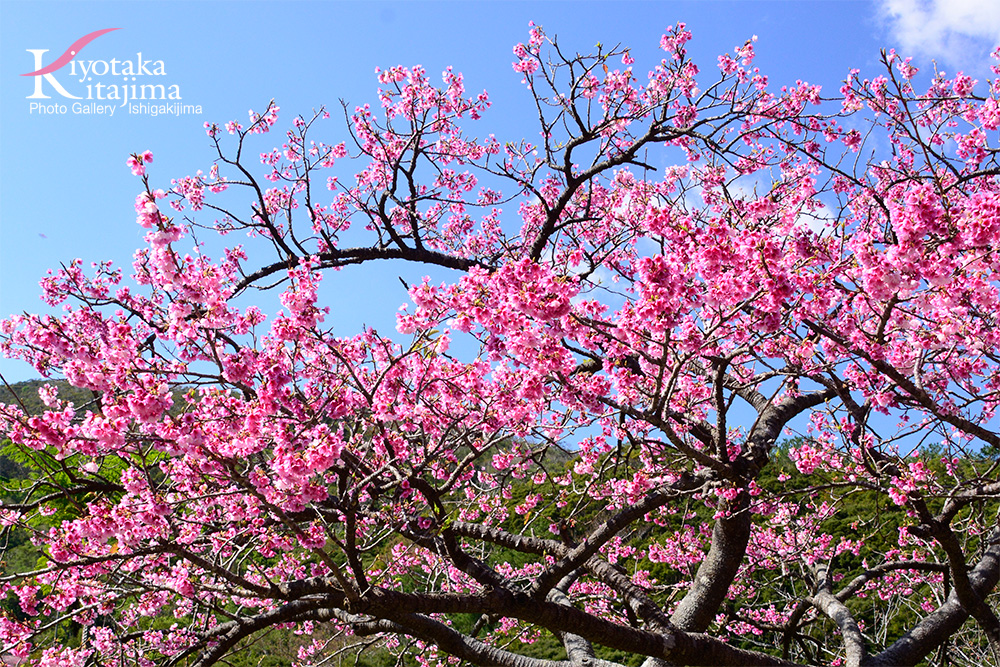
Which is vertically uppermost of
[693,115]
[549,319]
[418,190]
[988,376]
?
[418,190]

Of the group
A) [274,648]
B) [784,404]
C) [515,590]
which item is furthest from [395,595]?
[274,648]

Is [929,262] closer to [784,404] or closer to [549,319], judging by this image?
[549,319]

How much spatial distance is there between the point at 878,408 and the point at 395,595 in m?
3.65

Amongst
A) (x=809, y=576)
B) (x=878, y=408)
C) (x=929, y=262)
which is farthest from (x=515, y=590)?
(x=809, y=576)

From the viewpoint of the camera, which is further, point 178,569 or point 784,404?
point 784,404

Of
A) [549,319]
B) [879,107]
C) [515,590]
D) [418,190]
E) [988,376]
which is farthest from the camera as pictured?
[418,190]

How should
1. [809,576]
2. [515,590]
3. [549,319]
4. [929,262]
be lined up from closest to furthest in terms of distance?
[929,262] < [549,319] < [515,590] < [809,576]

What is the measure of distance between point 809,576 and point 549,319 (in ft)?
22.6

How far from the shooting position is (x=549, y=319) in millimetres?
3783

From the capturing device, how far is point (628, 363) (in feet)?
17.2

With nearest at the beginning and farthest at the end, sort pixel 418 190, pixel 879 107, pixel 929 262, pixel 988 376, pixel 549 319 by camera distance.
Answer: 1. pixel 929 262
2. pixel 549 319
3. pixel 988 376
4. pixel 879 107
5. pixel 418 190

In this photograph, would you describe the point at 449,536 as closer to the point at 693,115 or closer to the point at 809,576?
the point at 693,115

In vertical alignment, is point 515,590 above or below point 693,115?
below

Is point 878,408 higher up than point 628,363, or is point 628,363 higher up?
point 628,363
